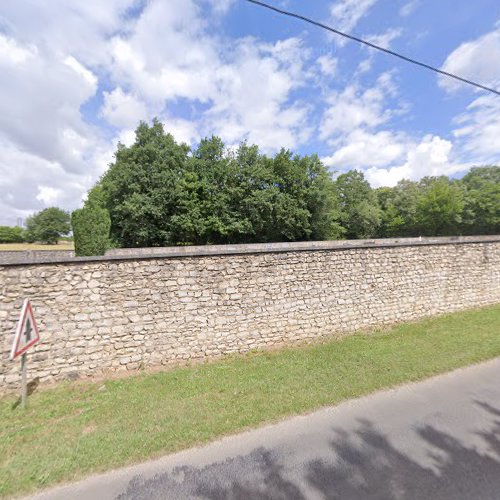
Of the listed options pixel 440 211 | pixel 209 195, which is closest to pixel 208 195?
pixel 209 195

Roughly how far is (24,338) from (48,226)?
83069mm

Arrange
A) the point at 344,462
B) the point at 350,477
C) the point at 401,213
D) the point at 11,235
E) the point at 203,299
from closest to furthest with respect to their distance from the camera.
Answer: the point at 350,477, the point at 344,462, the point at 203,299, the point at 401,213, the point at 11,235

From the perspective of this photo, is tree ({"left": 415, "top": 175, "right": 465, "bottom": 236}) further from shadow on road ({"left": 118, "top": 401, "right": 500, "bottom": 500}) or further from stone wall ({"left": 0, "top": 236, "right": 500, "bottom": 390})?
shadow on road ({"left": 118, "top": 401, "right": 500, "bottom": 500})

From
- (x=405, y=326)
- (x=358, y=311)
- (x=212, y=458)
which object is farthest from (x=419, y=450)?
(x=405, y=326)

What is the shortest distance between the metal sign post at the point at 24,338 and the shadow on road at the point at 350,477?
2877 mm

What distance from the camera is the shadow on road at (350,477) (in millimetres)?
2568

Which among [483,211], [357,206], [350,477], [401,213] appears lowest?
[350,477]

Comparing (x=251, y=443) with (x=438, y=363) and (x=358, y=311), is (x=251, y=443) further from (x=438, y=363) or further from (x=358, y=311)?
(x=358, y=311)

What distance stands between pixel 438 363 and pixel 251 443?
163 inches

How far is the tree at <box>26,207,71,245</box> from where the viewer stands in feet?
226

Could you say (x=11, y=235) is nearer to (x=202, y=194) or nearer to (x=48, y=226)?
(x=48, y=226)

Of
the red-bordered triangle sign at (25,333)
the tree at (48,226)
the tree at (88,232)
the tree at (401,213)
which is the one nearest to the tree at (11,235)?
the tree at (48,226)

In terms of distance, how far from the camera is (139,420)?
3.82 meters

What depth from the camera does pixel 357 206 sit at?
125 ft
